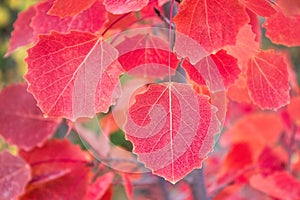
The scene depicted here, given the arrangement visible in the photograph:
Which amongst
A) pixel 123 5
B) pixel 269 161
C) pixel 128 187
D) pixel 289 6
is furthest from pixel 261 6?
pixel 269 161

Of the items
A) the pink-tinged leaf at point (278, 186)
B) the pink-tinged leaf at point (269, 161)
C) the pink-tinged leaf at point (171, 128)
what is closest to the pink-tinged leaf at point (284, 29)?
the pink-tinged leaf at point (171, 128)

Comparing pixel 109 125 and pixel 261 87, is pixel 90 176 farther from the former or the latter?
pixel 261 87

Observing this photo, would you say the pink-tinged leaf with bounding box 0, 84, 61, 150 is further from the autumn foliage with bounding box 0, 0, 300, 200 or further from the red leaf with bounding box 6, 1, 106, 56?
the red leaf with bounding box 6, 1, 106, 56

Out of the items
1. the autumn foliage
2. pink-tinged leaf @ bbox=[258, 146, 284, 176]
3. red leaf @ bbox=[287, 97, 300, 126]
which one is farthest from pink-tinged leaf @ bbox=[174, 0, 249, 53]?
red leaf @ bbox=[287, 97, 300, 126]

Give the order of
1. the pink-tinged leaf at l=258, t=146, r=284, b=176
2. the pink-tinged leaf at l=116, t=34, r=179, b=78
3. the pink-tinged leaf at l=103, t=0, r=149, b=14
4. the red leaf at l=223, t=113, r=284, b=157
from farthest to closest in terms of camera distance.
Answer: the red leaf at l=223, t=113, r=284, b=157, the pink-tinged leaf at l=258, t=146, r=284, b=176, the pink-tinged leaf at l=116, t=34, r=179, b=78, the pink-tinged leaf at l=103, t=0, r=149, b=14

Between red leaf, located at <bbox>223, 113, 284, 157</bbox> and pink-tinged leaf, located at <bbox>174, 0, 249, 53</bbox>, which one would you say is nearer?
pink-tinged leaf, located at <bbox>174, 0, 249, 53</bbox>

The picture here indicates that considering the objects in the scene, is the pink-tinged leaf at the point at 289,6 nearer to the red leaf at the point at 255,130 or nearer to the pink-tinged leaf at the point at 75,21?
the pink-tinged leaf at the point at 75,21

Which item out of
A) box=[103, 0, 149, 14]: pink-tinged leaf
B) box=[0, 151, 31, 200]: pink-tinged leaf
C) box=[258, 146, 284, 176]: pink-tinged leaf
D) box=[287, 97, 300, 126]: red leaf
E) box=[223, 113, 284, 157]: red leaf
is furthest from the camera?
box=[223, 113, 284, 157]: red leaf

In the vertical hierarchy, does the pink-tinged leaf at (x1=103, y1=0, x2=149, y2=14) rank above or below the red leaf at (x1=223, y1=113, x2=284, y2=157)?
above

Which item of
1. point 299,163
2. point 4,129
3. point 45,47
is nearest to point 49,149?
point 4,129
